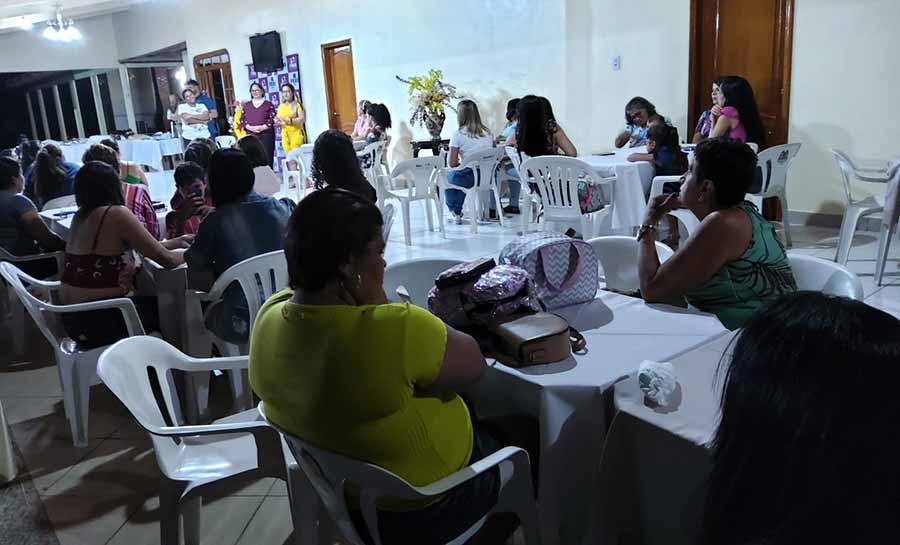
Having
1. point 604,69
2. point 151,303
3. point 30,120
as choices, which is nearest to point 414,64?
point 604,69

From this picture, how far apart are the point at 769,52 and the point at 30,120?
15.1 metres

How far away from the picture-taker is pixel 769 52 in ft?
17.4

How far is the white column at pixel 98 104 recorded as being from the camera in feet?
47.4

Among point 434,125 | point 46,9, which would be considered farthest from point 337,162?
point 46,9

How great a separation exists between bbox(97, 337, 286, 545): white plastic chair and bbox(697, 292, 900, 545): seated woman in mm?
Answer: 1097

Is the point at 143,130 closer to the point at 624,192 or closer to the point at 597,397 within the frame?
the point at 624,192

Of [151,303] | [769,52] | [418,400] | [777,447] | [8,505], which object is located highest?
[769,52]

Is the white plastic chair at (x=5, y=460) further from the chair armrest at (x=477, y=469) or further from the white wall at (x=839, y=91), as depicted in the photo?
the white wall at (x=839, y=91)

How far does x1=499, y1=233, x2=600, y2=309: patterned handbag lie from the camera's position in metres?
1.69

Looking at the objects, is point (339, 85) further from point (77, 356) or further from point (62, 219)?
point (77, 356)

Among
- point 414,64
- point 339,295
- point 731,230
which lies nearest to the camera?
point 339,295

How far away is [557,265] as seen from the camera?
171 cm

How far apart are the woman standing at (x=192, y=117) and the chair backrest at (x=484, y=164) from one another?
5.66 meters

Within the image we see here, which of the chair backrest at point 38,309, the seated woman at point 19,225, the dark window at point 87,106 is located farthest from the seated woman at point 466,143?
the dark window at point 87,106
